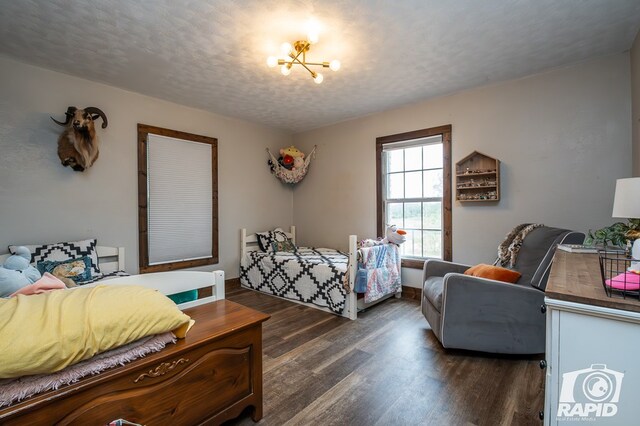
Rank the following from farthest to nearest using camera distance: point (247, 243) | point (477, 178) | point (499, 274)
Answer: point (247, 243) → point (477, 178) → point (499, 274)

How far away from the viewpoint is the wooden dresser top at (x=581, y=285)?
0.92 meters

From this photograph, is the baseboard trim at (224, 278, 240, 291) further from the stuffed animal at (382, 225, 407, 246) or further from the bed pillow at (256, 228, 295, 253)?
the stuffed animal at (382, 225, 407, 246)

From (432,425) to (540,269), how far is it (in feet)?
4.41

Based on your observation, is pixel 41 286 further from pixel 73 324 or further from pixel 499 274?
pixel 499 274

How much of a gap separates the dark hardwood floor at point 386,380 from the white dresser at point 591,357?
2.59 ft

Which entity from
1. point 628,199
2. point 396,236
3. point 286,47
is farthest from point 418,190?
point 286,47

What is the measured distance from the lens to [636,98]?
2.38 metres

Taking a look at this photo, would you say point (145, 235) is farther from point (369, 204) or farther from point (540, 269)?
point (540, 269)

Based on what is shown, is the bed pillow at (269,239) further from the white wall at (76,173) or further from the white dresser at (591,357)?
the white dresser at (591,357)

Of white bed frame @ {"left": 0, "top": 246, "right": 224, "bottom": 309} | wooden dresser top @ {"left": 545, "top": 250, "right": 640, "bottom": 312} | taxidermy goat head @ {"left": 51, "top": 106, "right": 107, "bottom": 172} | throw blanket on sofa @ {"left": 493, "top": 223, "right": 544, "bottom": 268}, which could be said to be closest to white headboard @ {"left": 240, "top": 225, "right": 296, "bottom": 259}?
taxidermy goat head @ {"left": 51, "top": 106, "right": 107, "bottom": 172}

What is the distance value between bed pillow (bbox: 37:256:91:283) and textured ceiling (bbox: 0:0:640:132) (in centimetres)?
190

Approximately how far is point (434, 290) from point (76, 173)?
3.84 meters

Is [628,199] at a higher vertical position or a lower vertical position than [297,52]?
lower

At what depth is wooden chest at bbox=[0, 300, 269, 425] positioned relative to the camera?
37.3 inches
